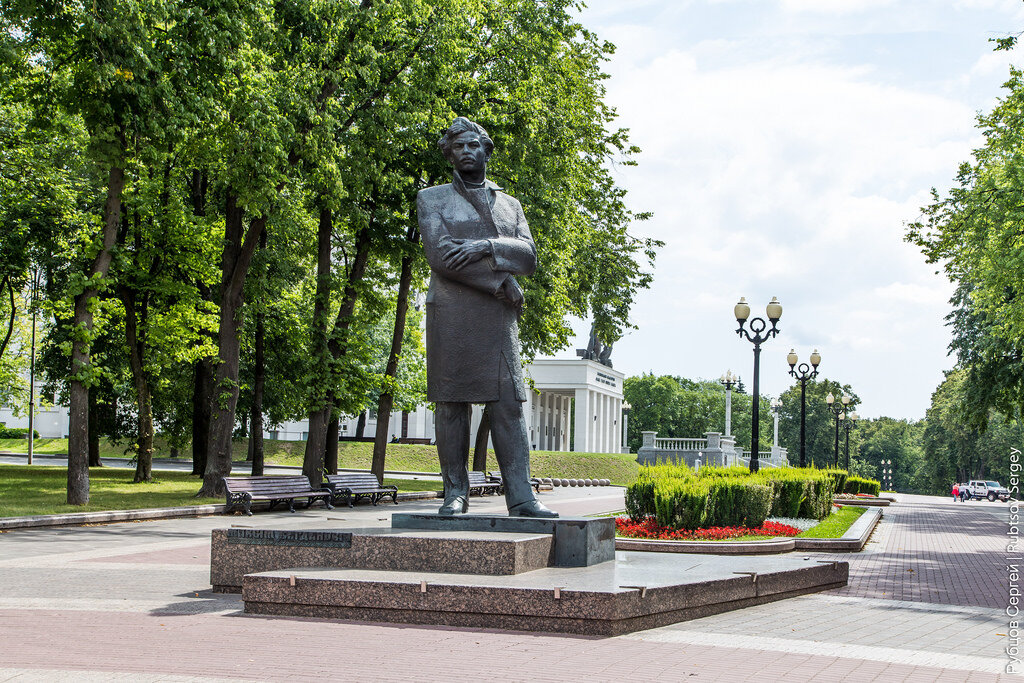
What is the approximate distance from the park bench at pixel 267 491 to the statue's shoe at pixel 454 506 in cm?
1251

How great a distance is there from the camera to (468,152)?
29.8 ft

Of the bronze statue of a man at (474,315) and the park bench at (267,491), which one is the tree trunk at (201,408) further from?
the bronze statue of a man at (474,315)

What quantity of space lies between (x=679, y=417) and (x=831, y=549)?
104 metres

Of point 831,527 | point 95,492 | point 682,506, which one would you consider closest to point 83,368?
point 95,492

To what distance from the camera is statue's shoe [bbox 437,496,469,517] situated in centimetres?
892

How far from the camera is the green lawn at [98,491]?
18.8 metres

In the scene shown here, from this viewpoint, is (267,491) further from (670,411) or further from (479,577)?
(670,411)

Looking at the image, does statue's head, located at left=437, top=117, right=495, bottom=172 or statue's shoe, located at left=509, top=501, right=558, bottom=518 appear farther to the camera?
A: statue's head, located at left=437, top=117, right=495, bottom=172

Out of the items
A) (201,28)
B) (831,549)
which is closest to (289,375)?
(201,28)

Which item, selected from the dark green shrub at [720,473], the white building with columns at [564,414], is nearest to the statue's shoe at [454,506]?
the dark green shrub at [720,473]

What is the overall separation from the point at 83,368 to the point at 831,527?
14.8 meters

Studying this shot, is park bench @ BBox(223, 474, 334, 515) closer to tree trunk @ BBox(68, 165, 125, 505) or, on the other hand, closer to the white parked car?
tree trunk @ BBox(68, 165, 125, 505)

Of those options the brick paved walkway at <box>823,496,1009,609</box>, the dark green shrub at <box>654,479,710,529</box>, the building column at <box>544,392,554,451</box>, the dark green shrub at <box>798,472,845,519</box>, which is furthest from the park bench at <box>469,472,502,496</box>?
the building column at <box>544,392,554,451</box>

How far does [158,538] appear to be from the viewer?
→ 1528 cm
